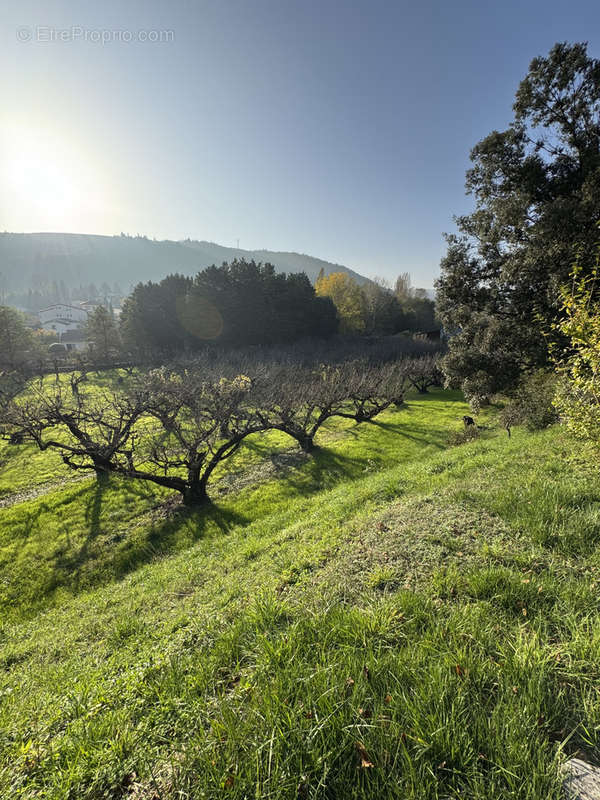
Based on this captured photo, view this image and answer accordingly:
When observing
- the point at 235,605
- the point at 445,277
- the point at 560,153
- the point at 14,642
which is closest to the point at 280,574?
the point at 235,605

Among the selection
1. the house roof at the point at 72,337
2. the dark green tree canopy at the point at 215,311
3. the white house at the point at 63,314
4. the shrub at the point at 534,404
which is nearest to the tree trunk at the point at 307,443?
the shrub at the point at 534,404

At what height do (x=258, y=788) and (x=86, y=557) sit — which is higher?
(x=258, y=788)

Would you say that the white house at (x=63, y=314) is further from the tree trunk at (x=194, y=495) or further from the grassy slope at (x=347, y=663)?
the grassy slope at (x=347, y=663)

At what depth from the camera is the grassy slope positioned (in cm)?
204

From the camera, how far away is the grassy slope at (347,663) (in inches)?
80.4

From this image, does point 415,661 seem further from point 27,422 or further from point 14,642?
point 27,422

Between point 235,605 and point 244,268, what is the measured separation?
57.6 metres

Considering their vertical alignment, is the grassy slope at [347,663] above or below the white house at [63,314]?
below

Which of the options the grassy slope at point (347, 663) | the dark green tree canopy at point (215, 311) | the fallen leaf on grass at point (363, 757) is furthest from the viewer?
the dark green tree canopy at point (215, 311)

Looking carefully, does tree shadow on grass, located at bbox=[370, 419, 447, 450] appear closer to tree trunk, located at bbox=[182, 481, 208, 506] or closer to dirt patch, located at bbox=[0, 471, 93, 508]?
tree trunk, located at bbox=[182, 481, 208, 506]

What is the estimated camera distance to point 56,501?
14875mm

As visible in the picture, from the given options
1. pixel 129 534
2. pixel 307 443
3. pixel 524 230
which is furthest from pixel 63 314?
pixel 524 230

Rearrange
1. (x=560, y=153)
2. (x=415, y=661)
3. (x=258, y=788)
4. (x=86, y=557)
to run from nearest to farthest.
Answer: (x=258, y=788)
(x=415, y=661)
(x=86, y=557)
(x=560, y=153)

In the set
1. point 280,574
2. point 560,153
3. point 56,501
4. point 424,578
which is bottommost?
point 56,501
